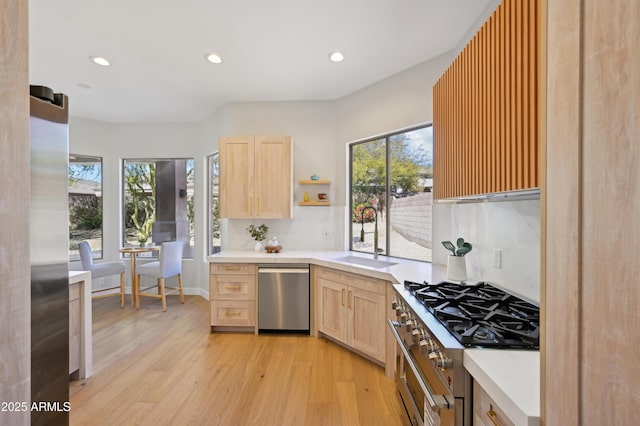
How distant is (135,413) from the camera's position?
194 cm

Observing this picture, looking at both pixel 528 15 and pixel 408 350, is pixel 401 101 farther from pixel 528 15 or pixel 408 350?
pixel 408 350

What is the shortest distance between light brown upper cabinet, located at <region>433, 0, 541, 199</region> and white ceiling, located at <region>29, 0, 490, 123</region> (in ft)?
2.69

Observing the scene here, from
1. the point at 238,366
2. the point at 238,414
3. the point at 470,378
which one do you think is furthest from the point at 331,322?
the point at 470,378

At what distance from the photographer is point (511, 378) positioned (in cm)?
85

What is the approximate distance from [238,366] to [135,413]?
80cm

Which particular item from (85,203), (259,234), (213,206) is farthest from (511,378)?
(85,203)

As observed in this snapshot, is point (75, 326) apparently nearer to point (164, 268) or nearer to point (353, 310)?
point (164, 268)

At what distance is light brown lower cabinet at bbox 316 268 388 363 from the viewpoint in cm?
242

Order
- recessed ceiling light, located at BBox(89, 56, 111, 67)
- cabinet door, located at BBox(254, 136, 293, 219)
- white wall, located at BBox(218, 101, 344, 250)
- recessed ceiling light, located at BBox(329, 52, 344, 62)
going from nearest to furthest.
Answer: recessed ceiling light, located at BBox(329, 52, 344, 62) → recessed ceiling light, located at BBox(89, 56, 111, 67) → cabinet door, located at BBox(254, 136, 293, 219) → white wall, located at BBox(218, 101, 344, 250)

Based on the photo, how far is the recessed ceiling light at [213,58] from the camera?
108 inches

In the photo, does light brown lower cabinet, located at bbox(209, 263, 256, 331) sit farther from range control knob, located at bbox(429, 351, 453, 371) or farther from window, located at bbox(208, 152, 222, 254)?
range control knob, located at bbox(429, 351, 453, 371)

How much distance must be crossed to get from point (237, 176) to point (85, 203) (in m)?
3.10

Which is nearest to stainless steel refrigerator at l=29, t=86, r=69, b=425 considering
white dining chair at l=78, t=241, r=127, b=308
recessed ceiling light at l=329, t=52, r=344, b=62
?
recessed ceiling light at l=329, t=52, r=344, b=62

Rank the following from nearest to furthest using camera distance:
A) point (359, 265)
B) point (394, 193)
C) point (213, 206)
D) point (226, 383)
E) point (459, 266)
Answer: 1. point (459, 266)
2. point (226, 383)
3. point (359, 265)
4. point (394, 193)
5. point (213, 206)
